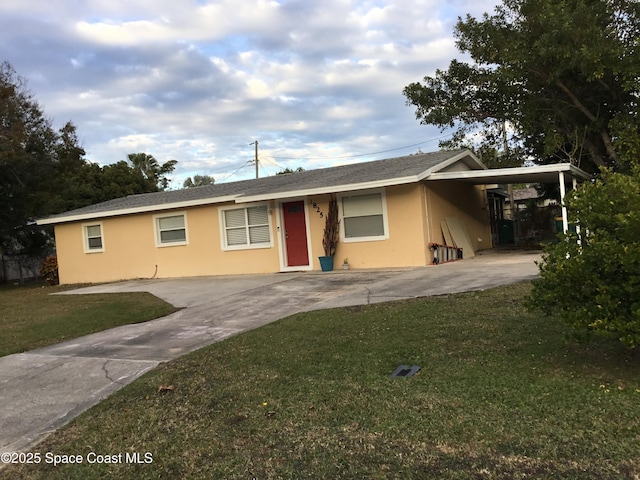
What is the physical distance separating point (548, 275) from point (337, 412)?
79.0 inches

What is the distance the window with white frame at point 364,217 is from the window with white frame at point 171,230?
5.76m

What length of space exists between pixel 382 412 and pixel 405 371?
3.29 feet

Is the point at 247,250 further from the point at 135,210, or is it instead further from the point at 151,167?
the point at 151,167

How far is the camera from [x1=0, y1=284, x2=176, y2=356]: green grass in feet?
26.8

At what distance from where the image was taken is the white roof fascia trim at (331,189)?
41.2ft

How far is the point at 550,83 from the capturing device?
14.7 metres

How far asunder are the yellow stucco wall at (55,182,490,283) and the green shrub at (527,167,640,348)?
8937mm

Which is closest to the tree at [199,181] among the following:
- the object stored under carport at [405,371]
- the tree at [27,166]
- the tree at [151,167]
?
the tree at [151,167]

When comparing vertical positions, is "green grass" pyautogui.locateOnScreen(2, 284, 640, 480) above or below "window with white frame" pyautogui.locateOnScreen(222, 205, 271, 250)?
below

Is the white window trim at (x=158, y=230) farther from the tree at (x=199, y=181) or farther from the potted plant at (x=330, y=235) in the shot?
the tree at (x=199, y=181)

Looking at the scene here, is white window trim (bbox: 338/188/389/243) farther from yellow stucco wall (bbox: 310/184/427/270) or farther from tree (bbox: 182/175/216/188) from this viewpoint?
tree (bbox: 182/175/216/188)

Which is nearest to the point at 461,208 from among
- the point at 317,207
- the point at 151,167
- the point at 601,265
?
the point at 317,207

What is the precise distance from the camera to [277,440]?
3520 mm

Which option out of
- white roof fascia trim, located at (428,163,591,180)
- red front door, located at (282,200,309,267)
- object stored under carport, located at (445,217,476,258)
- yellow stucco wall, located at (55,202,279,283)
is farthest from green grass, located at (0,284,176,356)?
object stored under carport, located at (445,217,476,258)
